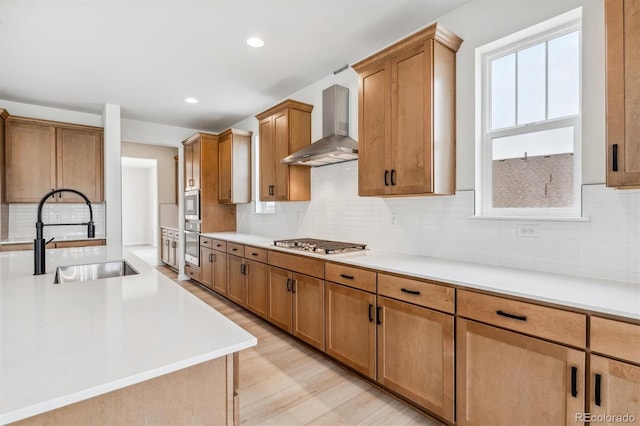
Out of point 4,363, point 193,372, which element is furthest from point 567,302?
point 4,363

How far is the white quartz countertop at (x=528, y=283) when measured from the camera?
1285 mm

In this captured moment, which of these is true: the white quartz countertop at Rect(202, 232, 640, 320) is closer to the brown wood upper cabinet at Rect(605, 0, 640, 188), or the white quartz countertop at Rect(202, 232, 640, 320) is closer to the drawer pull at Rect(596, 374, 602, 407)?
the drawer pull at Rect(596, 374, 602, 407)

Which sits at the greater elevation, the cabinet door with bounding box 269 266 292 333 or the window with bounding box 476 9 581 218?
the window with bounding box 476 9 581 218

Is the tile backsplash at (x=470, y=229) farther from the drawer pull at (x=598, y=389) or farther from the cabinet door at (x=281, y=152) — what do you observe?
the drawer pull at (x=598, y=389)

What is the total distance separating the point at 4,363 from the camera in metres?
0.77

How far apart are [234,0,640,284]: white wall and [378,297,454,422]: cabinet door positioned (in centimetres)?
67

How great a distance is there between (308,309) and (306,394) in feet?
2.34

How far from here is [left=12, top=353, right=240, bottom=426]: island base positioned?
731mm

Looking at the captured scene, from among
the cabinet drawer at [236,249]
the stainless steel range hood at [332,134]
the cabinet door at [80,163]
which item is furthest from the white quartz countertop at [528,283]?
the cabinet door at [80,163]

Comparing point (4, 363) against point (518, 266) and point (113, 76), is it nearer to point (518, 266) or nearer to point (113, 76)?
point (518, 266)

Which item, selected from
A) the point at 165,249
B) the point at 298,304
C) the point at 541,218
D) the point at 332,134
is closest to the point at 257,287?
the point at 298,304

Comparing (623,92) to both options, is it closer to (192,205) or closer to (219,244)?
(219,244)

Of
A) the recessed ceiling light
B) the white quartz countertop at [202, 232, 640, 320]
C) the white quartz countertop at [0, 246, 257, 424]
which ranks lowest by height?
the white quartz countertop at [202, 232, 640, 320]

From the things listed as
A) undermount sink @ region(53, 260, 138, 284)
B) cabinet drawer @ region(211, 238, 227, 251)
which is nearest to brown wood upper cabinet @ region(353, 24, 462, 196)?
undermount sink @ region(53, 260, 138, 284)
